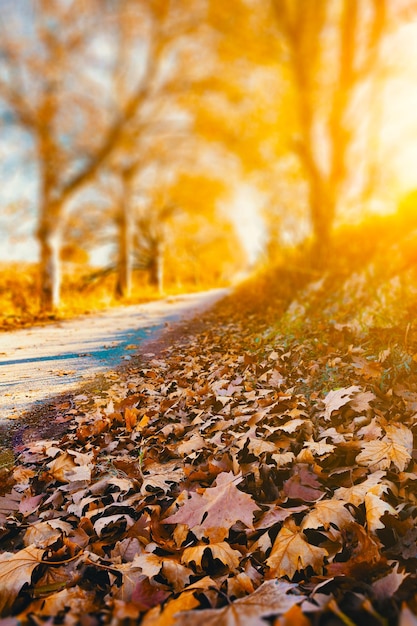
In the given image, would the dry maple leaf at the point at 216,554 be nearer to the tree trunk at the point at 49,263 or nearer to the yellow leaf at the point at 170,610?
the yellow leaf at the point at 170,610

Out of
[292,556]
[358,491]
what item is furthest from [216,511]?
[358,491]

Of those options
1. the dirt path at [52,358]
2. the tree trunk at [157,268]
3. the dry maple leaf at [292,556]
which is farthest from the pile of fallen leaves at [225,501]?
the tree trunk at [157,268]

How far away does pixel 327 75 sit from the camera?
7828mm

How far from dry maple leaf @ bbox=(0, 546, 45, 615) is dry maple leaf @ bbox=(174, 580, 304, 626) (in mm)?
601

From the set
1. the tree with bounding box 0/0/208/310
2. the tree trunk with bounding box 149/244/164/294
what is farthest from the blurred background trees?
the tree trunk with bounding box 149/244/164/294

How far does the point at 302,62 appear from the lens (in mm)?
7398

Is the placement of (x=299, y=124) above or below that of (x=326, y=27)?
below

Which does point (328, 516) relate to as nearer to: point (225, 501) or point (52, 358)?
point (225, 501)

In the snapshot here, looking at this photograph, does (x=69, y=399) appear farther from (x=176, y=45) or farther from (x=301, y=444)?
(x=176, y=45)

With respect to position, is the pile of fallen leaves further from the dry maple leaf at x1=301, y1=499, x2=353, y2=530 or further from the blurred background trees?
the blurred background trees

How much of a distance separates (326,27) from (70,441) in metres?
8.87

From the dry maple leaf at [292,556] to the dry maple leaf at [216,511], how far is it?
0.13 m

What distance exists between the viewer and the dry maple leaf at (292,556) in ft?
4.48

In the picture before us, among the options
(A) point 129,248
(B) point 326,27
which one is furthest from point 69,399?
(A) point 129,248
